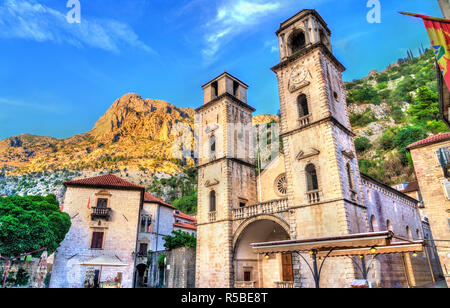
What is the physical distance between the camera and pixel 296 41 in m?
23.9

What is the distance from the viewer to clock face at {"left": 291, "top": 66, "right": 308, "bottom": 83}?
20675mm

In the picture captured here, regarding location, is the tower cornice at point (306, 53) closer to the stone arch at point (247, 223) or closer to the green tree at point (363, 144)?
the stone arch at point (247, 223)

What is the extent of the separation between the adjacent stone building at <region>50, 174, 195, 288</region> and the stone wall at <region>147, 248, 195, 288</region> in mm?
2432

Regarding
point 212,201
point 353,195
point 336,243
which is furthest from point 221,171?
point 336,243

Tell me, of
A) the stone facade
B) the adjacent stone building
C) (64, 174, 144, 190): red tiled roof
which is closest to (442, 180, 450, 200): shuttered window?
the stone facade

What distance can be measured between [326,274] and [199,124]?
55.0 feet

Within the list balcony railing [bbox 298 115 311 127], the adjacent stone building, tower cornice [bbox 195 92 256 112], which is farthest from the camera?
the adjacent stone building

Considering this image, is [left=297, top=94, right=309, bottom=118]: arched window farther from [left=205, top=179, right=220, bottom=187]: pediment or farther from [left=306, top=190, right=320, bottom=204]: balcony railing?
[left=205, top=179, right=220, bottom=187]: pediment

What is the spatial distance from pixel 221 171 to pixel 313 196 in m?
8.06

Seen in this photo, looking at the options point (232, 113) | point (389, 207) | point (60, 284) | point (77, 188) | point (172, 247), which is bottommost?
point (60, 284)

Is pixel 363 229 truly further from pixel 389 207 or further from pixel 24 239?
pixel 24 239
